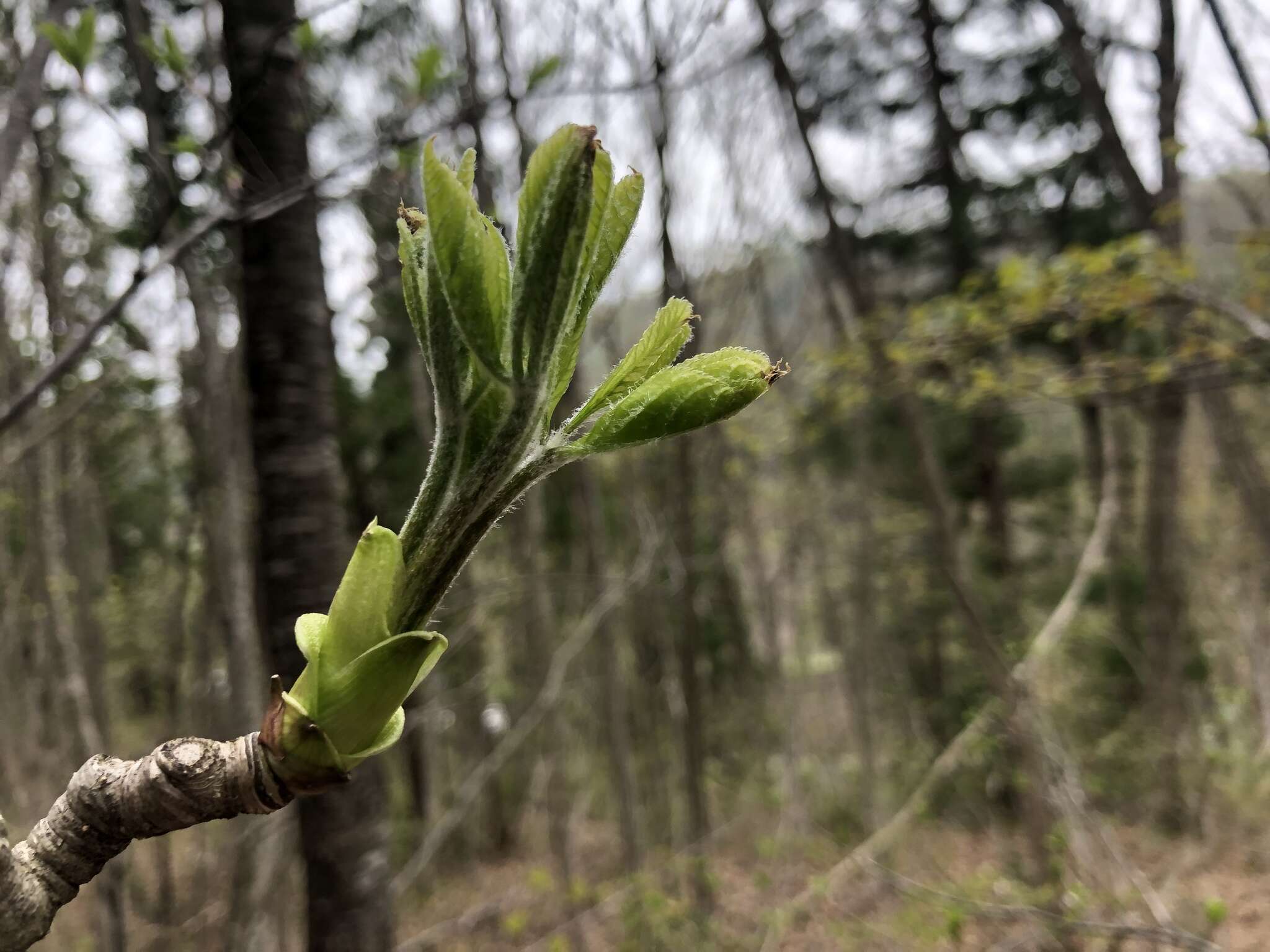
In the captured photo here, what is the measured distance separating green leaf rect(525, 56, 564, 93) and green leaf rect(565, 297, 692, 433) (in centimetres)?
153

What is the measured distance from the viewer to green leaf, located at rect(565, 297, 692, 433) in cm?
43

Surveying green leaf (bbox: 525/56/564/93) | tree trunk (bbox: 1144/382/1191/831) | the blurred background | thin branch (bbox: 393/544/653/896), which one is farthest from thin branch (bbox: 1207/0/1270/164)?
tree trunk (bbox: 1144/382/1191/831)

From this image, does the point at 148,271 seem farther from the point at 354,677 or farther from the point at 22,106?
the point at 354,677

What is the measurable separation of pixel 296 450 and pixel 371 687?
5.18 ft

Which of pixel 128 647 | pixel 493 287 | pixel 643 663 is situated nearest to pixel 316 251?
pixel 493 287

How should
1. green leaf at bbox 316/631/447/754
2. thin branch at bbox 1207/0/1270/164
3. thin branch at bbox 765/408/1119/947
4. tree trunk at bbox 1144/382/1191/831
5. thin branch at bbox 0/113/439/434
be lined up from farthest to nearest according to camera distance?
1. tree trunk at bbox 1144/382/1191/831
2. thin branch at bbox 765/408/1119/947
3. thin branch at bbox 1207/0/1270/164
4. thin branch at bbox 0/113/439/434
5. green leaf at bbox 316/631/447/754

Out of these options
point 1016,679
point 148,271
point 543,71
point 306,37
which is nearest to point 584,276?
point 148,271

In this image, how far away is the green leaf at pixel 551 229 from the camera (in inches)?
14.6

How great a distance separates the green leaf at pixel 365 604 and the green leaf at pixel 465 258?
3.9 inches

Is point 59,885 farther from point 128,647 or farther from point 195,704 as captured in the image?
point 128,647

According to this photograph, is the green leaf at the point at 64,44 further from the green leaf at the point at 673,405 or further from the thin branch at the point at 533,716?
the thin branch at the point at 533,716

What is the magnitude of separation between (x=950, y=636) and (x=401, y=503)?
6.80 metres

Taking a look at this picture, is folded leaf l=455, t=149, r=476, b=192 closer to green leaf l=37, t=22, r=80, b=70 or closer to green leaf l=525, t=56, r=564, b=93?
green leaf l=37, t=22, r=80, b=70

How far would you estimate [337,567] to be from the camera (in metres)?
1.81
